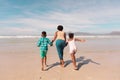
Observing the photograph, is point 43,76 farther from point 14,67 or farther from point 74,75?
point 14,67

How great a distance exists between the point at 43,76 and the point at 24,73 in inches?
33.3

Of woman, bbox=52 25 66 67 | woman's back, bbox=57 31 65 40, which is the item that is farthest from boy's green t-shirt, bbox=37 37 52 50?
woman's back, bbox=57 31 65 40

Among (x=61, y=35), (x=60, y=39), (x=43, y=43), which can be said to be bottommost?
(x=43, y=43)

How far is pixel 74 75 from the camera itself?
21.5 feet

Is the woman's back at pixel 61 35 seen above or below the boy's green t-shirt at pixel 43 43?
above

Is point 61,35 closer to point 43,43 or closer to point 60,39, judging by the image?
point 60,39

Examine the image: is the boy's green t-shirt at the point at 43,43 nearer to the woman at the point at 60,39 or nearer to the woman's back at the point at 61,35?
the woman at the point at 60,39

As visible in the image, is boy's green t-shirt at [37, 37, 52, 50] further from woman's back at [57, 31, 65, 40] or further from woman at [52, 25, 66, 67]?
woman's back at [57, 31, 65, 40]

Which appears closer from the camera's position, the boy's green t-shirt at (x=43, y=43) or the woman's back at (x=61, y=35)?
the boy's green t-shirt at (x=43, y=43)

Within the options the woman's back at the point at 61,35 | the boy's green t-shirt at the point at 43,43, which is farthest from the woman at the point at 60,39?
the boy's green t-shirt at the point at 43,43

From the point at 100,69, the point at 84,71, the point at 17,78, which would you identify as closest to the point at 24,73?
the point at 17,78

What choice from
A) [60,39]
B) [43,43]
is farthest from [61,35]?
[43,43]

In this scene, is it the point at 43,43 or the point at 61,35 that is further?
the point at 61,35

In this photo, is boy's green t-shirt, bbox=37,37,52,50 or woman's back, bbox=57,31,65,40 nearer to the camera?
boy's green t-shirt, bbox=37,37,52,50
